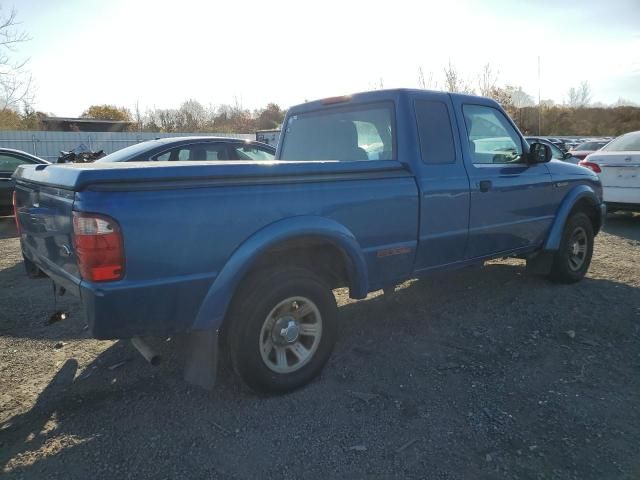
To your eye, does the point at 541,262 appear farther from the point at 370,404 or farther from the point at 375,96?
the point at 370,404

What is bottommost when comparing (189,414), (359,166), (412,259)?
(189,414)

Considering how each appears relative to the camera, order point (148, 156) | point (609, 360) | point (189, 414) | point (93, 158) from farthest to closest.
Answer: point (93, 158)
point (148, 156)
point (609, 360)
point (189, 414)

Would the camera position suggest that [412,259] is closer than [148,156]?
Yes

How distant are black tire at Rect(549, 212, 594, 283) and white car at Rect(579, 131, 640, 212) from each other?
3.53 metres

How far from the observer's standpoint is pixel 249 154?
744cm

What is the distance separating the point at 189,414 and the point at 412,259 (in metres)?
2.01

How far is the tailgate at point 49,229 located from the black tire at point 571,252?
15.7ft

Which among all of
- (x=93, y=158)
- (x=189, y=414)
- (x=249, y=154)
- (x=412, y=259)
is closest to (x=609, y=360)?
(x=412, y=259)

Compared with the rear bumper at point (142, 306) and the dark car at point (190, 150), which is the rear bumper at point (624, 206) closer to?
the dark car at point (190, 150)

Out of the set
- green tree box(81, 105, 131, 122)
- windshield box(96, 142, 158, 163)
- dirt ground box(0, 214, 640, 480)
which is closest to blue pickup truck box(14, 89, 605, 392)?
dirt ground box(0, 214, 640, 480)

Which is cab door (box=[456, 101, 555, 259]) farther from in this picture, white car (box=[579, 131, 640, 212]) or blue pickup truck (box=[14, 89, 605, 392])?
white car (box=[579, 131, 640, 212])

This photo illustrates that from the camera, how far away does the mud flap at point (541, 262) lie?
17.4 feet

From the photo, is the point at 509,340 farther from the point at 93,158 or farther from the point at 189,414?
the point at 93,158

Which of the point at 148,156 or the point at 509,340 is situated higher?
the point at 148,156
